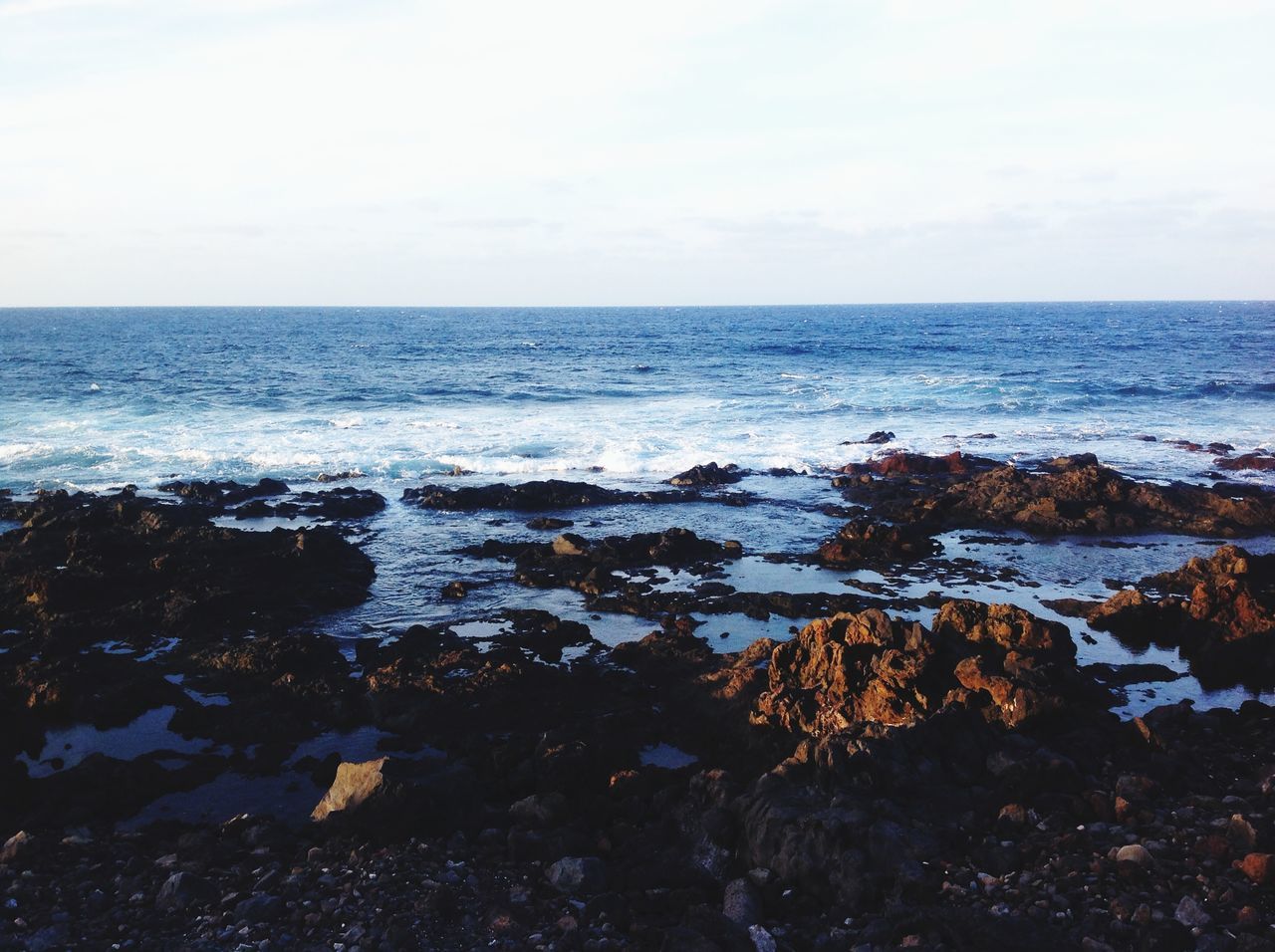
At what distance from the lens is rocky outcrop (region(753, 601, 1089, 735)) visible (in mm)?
12500

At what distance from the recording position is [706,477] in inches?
1227

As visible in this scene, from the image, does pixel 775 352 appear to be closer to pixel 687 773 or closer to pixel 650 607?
pixel 650 607

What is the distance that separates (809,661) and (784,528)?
462 inches

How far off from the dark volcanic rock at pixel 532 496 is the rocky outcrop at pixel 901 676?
14788 mm

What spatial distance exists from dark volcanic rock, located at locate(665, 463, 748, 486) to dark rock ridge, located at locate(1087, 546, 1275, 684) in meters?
14.9

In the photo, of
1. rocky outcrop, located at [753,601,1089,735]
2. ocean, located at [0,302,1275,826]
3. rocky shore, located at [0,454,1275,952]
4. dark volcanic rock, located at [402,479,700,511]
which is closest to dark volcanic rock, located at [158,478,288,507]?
ocean, located at [0,302,1275,826]

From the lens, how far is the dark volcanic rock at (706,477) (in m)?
31.0

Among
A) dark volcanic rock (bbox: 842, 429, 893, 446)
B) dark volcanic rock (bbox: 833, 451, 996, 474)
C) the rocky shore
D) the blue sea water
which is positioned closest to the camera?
the rocky shore

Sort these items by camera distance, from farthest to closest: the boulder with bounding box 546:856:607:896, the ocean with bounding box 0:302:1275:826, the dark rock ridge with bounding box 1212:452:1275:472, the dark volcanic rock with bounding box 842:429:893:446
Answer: the dark volcanic rock with bounding box 842:429:893:446 < the dark rock ridge with bounding box 1212:452:1275:472 < the ocean with bounding box 0:302:1275:826 < the boulder with bounding box 546:856:607:896

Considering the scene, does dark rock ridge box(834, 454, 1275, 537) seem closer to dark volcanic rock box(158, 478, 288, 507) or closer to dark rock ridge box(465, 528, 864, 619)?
dark rock ridge box(465, 528, 864, 619)

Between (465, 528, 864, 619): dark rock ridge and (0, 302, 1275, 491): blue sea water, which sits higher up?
(0, 302, 1275, 491): blue sea water

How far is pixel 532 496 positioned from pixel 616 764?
16793mm

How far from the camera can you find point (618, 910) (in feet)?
28.3

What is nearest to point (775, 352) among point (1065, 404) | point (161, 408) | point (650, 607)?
point (1065, 404)
